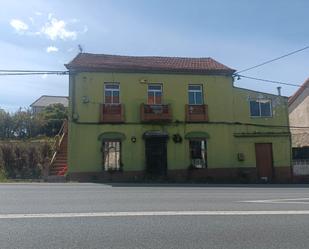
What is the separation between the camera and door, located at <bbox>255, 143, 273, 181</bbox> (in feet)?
95.1

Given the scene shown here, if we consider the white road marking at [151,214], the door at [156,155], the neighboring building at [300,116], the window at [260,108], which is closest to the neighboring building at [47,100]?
the neighboring building at [300,116]

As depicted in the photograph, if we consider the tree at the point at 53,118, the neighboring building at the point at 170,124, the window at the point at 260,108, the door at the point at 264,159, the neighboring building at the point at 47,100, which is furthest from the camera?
the neighboring building at the point at 47,100

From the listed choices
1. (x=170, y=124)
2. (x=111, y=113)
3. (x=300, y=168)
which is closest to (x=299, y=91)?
(x=300, y=168)

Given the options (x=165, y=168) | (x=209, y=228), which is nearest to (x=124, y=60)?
(x=165, y=168)

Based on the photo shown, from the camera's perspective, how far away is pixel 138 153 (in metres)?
27.2

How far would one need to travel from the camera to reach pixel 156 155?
27.5m

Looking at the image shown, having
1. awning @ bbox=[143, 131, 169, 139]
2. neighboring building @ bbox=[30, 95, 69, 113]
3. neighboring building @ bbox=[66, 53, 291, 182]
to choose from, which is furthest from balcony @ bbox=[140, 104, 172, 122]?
neighboring building @ bbox=[30, 95, 69, 113]

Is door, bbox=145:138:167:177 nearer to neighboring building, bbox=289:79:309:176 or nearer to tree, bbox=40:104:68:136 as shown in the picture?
neighboring building, bbox=289:79:309:176

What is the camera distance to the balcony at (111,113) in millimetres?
26861

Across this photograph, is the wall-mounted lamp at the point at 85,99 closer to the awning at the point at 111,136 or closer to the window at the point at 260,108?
the awning at the point at 111,136

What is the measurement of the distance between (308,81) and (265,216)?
2908 centimetres

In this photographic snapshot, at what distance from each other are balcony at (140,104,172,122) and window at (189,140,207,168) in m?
2.35

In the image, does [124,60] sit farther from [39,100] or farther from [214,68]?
[39,100]

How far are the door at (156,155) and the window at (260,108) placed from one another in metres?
6.65
